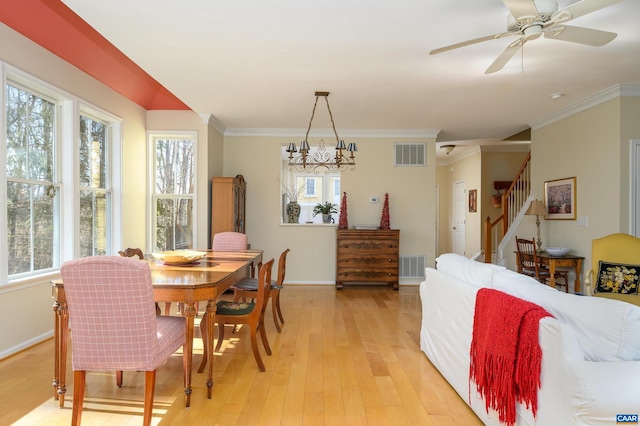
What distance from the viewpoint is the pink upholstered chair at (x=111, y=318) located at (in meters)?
1.99

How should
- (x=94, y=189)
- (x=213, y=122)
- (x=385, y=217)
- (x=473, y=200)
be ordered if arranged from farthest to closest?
1. (x=473, y=200)
2. (x=385, y=217)
3. (x=213, y=122)
4. (x=94, y=189)

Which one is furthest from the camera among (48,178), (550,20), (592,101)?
(592,101)

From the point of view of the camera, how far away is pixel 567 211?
17.3ft

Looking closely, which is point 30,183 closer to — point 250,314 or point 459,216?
point 250,314

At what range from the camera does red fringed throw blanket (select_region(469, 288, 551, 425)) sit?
1742 millimetres

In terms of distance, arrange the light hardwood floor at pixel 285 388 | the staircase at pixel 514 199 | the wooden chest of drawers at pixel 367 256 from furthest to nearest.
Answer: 1. the staircase at pixel 514 199
2. the wooden chest of drawers at pixel 367 256
3. the light hardwood floor at pixel 285 388

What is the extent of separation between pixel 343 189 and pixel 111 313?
492cm

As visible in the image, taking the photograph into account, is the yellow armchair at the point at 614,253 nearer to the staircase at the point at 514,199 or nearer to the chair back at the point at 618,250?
the chair back at the point at 618,250

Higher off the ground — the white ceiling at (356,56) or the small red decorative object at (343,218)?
the white ceiling at (356,56)

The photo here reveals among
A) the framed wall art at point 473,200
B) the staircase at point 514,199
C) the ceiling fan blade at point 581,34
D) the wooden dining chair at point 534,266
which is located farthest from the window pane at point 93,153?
the framed wall art at point 473,200

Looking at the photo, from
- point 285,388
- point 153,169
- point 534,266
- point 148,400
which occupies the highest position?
point 153,169

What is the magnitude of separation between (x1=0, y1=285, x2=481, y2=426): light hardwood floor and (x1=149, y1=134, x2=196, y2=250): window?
7.63ft

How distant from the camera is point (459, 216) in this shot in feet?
32.4

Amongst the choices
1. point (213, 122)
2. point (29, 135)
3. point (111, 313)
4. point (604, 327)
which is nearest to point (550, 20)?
point (604, 327)
